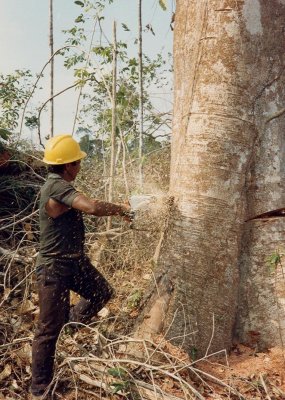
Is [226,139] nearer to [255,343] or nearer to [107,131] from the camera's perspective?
[255,343]

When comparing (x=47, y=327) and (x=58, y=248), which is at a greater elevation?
(x=58, y=248)

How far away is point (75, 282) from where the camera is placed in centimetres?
316

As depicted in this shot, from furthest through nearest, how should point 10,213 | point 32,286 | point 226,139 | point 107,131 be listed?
point 107,131 → point 10,213 → point 32,286 → point 226,139

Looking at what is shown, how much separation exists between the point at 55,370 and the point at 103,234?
4.60 ft

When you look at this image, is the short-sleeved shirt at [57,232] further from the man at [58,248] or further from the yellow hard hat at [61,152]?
the yellow hard hat at [61,152]

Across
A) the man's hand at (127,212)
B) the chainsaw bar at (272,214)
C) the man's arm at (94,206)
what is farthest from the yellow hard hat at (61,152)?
the chainsaw bar at (272,214)

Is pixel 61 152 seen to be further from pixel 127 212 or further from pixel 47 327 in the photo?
pixel 47 327

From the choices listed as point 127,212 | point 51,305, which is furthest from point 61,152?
point 51,305

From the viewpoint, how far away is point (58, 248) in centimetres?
303

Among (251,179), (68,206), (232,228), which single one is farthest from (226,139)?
(68,206)

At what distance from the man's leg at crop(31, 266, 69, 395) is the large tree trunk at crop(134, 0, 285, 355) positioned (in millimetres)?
623

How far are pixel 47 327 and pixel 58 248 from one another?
50 centimetres

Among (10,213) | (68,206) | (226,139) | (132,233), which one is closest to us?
(68,206)

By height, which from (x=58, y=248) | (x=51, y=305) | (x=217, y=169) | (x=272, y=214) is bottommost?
(x=51, y=305)
